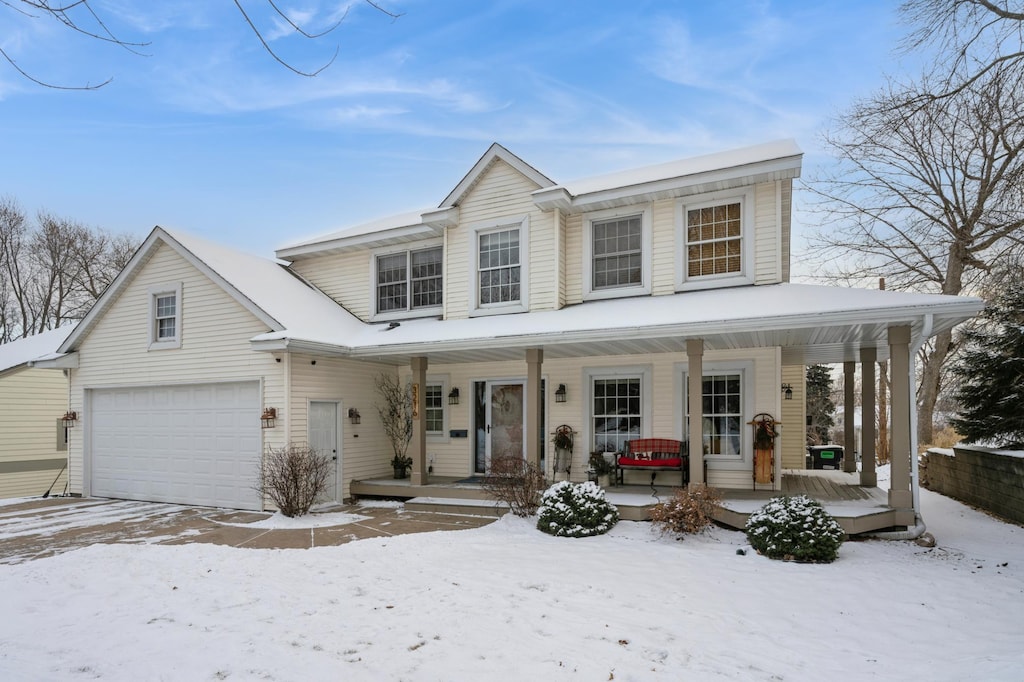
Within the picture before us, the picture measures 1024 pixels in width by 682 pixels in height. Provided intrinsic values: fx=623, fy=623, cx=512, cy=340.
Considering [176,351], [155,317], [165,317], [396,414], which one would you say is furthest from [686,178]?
[155,317]

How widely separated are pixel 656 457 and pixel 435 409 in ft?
16.8

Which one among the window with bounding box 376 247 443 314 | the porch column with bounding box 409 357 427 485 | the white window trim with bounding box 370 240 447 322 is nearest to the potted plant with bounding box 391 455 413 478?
the porch column with bounding box 409 357 427 485

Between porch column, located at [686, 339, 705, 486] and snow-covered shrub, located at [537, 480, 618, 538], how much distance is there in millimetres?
1465

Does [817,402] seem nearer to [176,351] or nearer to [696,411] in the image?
[696,411]

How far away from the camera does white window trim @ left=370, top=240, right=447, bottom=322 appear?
1385cm

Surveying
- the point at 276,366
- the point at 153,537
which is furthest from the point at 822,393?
the point at 153,537

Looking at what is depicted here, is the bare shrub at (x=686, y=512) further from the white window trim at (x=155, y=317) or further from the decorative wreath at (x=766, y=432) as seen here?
the white window trim at (x=155, y=317)

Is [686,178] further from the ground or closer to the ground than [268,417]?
further from the ground

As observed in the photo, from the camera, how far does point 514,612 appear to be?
5793 mm

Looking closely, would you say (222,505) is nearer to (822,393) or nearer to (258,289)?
(258,289)

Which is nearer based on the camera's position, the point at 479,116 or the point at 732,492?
the point at 732,492

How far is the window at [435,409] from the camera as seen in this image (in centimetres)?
1385

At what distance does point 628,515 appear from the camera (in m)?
9.87

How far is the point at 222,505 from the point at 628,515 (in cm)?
785
